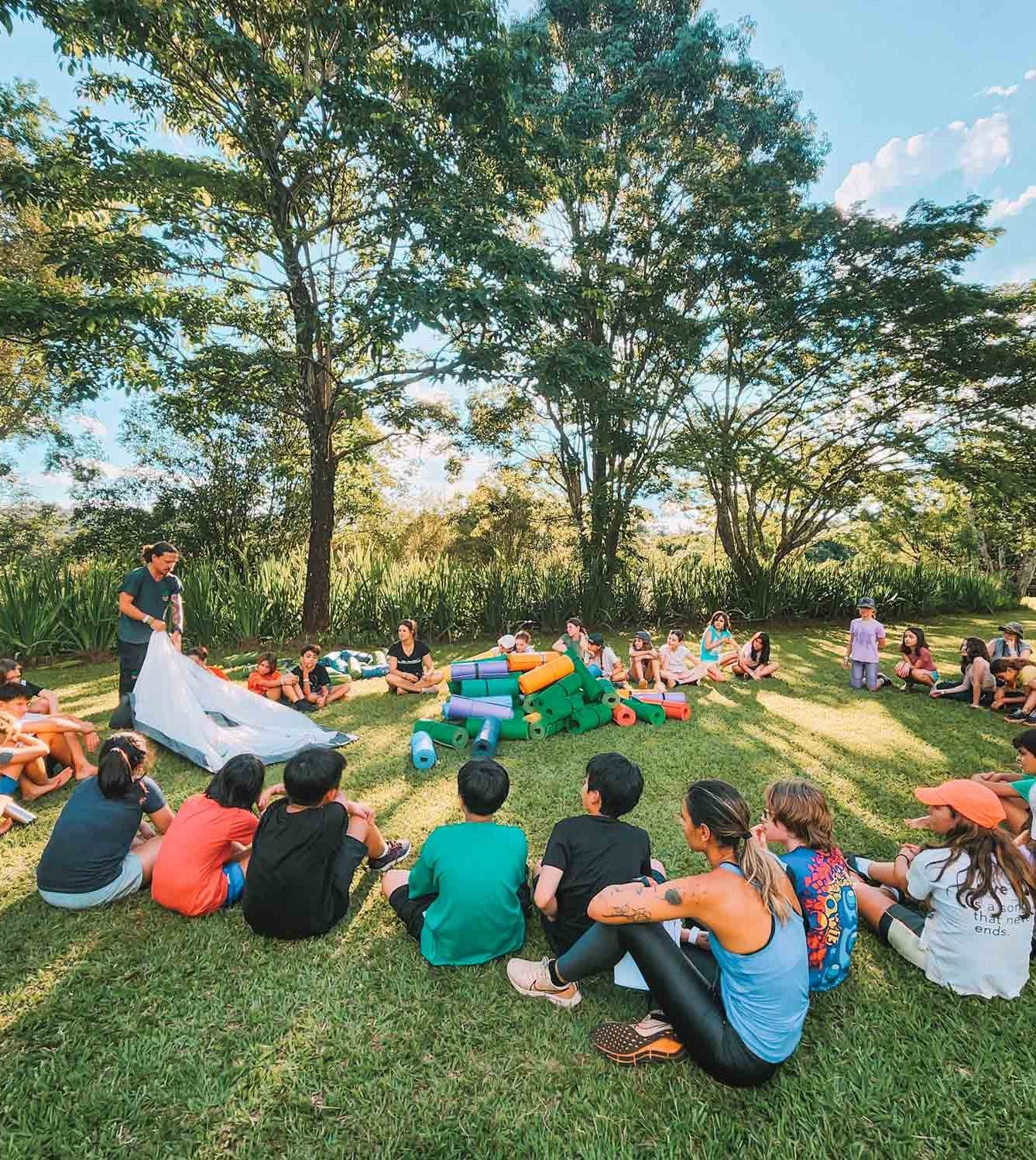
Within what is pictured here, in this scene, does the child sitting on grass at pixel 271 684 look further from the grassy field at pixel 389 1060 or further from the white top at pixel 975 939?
the white top at pixel 975 939

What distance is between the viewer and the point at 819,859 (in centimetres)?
248

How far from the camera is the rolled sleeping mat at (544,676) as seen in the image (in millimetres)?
6129

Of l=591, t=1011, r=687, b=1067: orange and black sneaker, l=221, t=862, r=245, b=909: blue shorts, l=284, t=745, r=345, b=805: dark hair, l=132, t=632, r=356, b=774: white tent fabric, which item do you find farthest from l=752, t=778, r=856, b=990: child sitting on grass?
l=132, t=632, r=356, b=774: white tent fabric

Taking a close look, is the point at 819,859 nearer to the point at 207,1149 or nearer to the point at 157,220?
the point at 207,1149

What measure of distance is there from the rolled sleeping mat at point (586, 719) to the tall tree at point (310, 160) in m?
5.51

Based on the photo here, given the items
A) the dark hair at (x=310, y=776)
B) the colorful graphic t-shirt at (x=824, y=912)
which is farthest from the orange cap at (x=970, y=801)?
the dark hair at (x=310, y=776)

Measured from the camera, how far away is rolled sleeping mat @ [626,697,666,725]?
6.06 meters

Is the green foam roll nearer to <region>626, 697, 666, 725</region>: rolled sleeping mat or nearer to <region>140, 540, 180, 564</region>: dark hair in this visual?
<region>626, 697, 666, 725</region>: rolled sleeping mat

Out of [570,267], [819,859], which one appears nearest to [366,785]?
[819,859]

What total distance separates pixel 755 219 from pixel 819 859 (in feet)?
41.7

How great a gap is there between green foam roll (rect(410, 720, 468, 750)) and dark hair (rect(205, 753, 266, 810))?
2381mm

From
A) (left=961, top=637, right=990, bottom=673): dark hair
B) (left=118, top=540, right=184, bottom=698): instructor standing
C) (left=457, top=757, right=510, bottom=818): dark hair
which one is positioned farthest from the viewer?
(left=961, top=637, right=990, bottom=673): dark hair

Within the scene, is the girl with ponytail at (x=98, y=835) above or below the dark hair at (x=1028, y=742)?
below

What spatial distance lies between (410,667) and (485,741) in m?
2.42
